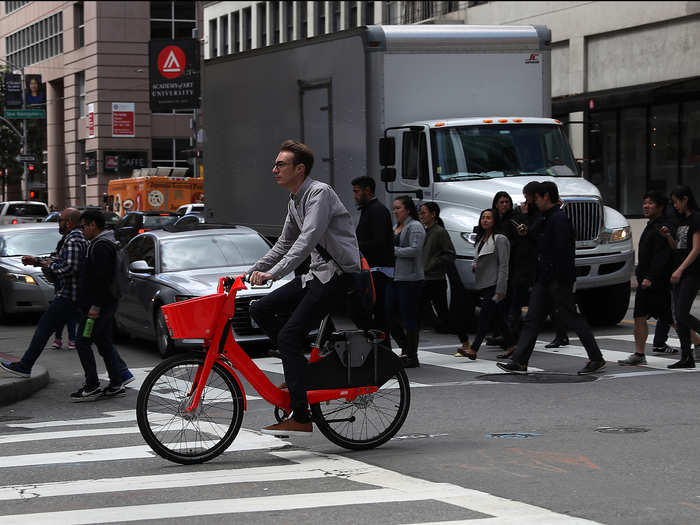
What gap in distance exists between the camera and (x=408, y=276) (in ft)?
42.4

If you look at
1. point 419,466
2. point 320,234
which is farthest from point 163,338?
point 419,466

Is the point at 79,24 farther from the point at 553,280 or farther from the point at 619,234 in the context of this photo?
the point at 553,280

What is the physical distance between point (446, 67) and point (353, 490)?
11.1 m

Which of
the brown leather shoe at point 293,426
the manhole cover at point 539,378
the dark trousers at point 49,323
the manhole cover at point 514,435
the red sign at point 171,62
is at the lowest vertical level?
the manhole cover at point 539,378

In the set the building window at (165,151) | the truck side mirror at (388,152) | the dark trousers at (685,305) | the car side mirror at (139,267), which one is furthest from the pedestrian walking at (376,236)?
the building window at (165,151)

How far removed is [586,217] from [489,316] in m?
3.35

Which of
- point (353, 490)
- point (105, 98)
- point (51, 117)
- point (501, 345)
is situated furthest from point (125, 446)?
point (51, 117)

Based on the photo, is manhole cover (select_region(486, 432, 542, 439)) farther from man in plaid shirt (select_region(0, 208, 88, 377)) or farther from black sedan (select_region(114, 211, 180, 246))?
black sedan (select_region(114, 211, 180, 246))

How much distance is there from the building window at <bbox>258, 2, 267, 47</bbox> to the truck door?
40.8 metres

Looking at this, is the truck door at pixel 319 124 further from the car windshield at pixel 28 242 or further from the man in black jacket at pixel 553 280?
the man in black jacket at pixel 553 280

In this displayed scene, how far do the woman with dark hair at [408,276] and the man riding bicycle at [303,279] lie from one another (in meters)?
4.87

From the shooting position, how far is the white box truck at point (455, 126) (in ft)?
54.0

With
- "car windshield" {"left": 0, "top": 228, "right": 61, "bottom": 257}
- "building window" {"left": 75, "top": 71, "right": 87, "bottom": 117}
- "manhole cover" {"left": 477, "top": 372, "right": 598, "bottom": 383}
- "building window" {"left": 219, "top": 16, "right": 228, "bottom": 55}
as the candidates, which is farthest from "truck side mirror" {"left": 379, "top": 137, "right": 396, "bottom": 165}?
"building window" {"left": 75, "top": 71, "right": 87, "bottom": 117}

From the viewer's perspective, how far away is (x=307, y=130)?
1816 cm
